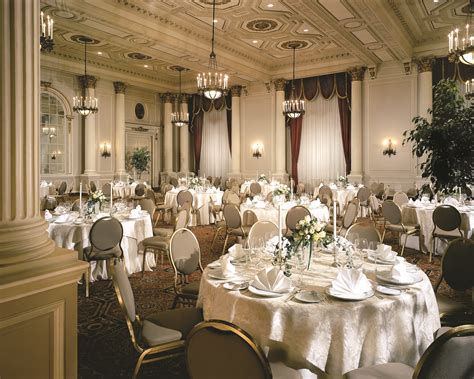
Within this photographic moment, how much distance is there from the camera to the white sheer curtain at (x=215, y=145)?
1598 centimetres

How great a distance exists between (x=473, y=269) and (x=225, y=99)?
1333 cm

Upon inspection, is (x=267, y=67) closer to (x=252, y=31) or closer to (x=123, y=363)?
(x=252, y=31)

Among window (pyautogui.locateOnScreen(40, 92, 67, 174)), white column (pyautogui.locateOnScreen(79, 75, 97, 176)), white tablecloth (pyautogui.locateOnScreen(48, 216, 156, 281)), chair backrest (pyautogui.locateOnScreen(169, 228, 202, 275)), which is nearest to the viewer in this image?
chair backrest (pyautogui.locateOnScreen(169, 228, 202, 275))

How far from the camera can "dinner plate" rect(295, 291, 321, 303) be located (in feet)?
7.47

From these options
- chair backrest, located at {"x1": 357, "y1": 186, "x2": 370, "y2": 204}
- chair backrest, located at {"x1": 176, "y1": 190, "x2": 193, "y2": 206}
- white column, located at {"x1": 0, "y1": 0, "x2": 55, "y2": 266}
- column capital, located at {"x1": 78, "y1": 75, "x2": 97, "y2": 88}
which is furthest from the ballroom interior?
chair backrest, located at {"x1": 176, "y1": 190, "x2": 193, "y2": 206}

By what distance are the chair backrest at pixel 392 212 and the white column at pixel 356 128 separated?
216 inches

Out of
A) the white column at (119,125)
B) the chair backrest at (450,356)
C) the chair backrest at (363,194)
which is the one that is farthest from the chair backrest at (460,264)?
the white column at (119,125)

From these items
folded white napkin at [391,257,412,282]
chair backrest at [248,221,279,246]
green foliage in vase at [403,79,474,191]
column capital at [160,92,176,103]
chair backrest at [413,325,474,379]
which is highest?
column capital at [160,92,176,103]

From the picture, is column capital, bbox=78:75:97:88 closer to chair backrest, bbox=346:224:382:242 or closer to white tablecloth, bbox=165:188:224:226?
white tablecloth, bbox=165:188:224:226

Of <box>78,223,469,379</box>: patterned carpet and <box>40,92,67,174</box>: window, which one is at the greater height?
<box>40,92,67,174</box>: window

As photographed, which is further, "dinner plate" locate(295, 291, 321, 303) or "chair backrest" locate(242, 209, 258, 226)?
"chair backrest" locate(242, 209, 258, 226)

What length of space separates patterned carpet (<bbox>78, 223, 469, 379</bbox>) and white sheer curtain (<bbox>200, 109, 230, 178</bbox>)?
1004 cm

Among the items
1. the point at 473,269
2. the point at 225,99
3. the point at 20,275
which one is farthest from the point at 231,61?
the point at 20,275

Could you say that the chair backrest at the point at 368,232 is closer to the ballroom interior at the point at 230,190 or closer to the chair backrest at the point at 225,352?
the ballroom interior at the point at 230,190
